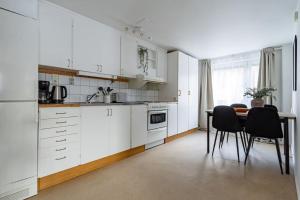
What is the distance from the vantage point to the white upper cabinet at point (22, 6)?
5.13 ft

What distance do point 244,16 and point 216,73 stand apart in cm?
254

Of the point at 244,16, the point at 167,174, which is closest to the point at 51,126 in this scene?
the point at 167,174

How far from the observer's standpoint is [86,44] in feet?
8.21

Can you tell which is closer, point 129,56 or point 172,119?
point 129,56

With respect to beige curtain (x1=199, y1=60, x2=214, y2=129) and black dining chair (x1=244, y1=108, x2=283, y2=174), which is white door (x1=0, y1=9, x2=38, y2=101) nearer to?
black dining chair (x1=244, y1=108, x2=283, y2=174)

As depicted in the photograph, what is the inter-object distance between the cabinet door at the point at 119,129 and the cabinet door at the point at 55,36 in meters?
0.99

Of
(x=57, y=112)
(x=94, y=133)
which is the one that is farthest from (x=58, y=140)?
(x=94, y=133)

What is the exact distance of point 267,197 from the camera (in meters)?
1.65

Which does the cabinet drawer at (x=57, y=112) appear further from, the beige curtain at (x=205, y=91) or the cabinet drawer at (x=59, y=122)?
the beige curtain at (x=205, y=91)

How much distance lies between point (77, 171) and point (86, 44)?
72.3 inches

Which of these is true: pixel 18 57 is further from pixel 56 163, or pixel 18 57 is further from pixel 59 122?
pixel 56 163

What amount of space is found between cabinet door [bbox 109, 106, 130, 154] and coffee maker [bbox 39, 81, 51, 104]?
0.87 m

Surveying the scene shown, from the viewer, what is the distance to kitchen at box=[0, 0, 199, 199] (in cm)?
160

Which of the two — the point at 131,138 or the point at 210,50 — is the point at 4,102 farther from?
the point at 210,50
